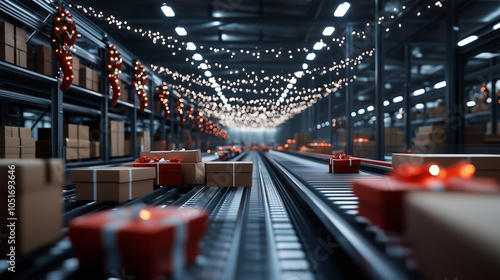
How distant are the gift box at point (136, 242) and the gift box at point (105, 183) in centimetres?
191

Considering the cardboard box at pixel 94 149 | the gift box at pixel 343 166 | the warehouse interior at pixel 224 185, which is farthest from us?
the cardboard box at pixel 94 149

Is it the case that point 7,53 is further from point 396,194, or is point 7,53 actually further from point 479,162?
point 479,162

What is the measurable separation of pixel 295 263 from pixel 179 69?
18474mm

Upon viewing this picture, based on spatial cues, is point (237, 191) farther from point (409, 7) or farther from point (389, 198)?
point (409, 7)

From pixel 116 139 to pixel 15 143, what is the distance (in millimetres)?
5071

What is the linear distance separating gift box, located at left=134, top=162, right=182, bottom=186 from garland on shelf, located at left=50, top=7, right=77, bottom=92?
12.6 ft

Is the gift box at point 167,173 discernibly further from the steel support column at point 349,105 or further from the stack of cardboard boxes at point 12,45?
the steel support column at point 349,105

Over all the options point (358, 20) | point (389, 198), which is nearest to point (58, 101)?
point (389, 198)

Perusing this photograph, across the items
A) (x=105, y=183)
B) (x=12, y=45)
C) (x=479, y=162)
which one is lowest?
(x=105, y=183)

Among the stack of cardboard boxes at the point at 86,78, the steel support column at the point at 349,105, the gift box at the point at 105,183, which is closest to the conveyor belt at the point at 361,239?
the gift box at the point at 105,183

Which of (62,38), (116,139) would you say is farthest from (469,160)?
(116,139)

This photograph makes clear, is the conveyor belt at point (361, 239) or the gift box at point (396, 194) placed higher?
the gift box at point (396, 194)

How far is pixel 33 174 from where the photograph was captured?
Result: 77.8 inches

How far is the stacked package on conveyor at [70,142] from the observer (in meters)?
7.96
